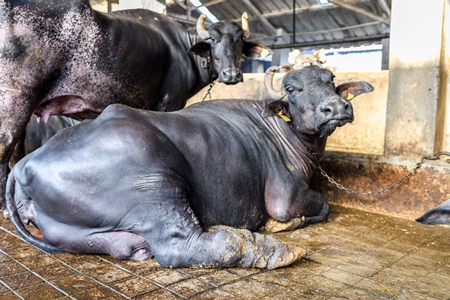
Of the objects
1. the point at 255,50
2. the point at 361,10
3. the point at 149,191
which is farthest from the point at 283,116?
the point at 361,10

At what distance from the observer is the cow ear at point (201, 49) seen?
4793mm

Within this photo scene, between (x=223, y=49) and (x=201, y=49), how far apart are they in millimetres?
247

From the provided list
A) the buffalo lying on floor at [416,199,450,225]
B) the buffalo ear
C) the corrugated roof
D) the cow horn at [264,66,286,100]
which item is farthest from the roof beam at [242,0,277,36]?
the buffalo lying on floor at [416,199,450,225]

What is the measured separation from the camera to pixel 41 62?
140 inches

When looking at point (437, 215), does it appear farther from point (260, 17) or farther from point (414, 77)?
point (260, 17)

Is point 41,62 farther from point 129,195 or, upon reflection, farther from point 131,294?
point 131,294

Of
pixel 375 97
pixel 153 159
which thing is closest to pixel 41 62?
pixel 153 159

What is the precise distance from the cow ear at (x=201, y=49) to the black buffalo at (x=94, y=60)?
0.04 feet

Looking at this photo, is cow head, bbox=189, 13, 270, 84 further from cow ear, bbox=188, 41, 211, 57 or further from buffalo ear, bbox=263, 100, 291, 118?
buffalo ear, bbox=263, 100, 291, 118

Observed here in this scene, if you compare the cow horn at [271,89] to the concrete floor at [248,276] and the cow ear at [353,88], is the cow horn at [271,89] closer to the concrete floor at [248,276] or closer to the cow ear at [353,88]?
the cow ear at [353,88]

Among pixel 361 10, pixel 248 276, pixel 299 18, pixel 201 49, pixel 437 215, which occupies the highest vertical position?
pixel 299 18

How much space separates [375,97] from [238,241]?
12.4 ft

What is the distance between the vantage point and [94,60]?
3896 mm

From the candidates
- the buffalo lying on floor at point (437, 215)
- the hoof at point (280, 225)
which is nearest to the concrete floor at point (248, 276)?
the hoof at point (280, 225)
